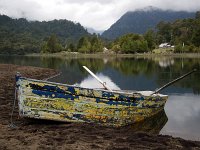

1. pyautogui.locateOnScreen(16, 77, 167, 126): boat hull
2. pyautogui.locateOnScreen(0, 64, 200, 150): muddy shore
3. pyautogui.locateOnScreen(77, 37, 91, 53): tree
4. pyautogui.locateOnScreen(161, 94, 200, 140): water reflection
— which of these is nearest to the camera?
pyautogui.locateOnScreen(0, 64, 200, 150): muddy shore

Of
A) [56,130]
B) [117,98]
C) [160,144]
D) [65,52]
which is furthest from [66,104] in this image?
[65,52]

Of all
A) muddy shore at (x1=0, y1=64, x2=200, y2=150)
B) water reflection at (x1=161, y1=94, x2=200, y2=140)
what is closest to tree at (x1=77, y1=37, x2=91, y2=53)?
water reflection at (x1=161, y1=94, x2=200, y2=140)

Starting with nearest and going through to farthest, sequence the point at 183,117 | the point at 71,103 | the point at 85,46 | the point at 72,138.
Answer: the point at 72,138
the point at 71,103
the point at 183,117
the point at 85,46

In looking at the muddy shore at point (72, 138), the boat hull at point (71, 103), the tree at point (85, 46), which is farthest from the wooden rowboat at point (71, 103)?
the tree at point (85, 46)

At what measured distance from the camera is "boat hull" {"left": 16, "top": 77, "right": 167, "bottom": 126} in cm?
1384

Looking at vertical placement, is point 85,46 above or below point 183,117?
above

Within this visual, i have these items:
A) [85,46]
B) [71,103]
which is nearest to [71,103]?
[71,103]

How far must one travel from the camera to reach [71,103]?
1433cm

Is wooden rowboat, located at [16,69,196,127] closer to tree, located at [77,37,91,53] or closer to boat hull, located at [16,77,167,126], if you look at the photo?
boat hull, located at [16,77,167,126]

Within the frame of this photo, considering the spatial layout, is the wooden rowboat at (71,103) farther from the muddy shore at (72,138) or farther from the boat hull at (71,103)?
the muddy shore at (72,138)

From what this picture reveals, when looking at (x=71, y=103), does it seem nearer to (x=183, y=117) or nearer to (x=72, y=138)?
(x=72, y=138)

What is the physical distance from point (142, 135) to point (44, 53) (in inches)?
6941

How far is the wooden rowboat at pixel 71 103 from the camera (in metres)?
13.8

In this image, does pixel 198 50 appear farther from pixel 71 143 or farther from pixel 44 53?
pixel 71 143
